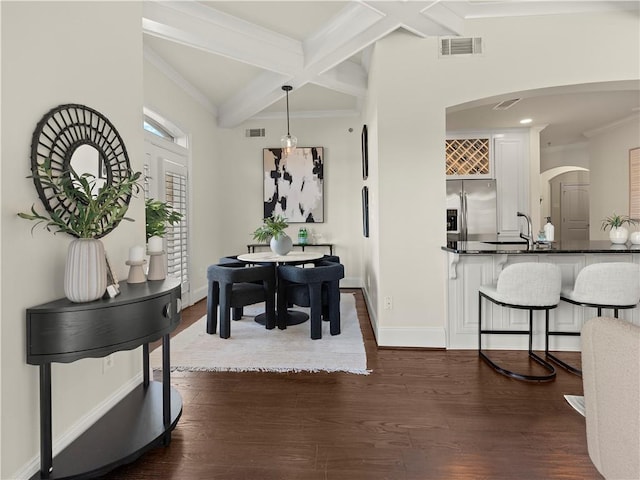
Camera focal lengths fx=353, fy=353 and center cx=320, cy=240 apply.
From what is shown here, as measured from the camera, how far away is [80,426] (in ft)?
5.83

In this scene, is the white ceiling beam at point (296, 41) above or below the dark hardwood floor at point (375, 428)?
above

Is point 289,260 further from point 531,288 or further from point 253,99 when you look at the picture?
point 253,99

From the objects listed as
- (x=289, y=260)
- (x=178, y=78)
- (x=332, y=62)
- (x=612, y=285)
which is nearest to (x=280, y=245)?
(x=289, y=260)

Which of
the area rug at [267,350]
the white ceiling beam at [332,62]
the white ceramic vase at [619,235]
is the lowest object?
the area rug at [267,350]

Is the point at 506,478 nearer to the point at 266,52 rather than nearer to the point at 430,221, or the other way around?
the point at 430,221

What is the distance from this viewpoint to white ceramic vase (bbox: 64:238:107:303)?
150 centimetres

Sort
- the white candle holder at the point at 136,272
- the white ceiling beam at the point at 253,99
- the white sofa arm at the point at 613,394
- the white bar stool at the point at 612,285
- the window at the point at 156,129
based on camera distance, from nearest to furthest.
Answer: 1. the white sofa arm at the point at 613,394
2. the white candle holder at the point at 136,272
3. the white bar stool at the point at 612,285
4. the window at the point at 156,129
5. the white ceiling beam at the point at 253,99

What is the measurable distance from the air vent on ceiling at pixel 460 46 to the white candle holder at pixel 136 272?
3.00m

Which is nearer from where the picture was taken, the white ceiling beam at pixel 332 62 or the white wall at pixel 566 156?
→ the white ceiling beam at pixel 332 62

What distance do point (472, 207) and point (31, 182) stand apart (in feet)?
17.4

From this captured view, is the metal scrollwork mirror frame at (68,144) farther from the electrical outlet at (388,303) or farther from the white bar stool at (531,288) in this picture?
the white bar stool at (531,288)

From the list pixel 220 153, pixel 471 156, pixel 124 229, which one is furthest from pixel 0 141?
pixel 471 156

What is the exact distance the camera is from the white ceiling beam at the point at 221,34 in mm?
2934

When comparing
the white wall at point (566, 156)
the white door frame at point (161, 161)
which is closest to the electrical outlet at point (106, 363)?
the white door frame at point (161, 161)
